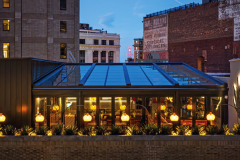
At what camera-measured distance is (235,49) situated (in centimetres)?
4166

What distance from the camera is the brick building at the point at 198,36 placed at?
4294cm

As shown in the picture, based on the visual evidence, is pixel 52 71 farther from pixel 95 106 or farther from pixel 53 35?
pixel 53 35

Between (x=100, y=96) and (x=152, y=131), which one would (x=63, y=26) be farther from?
(x=152, y=131)

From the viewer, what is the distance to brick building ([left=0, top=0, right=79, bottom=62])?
24.6m

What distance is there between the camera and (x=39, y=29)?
25172mm

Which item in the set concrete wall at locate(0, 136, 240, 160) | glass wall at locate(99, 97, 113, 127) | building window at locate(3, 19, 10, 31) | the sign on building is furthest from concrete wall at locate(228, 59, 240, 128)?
the sign on building

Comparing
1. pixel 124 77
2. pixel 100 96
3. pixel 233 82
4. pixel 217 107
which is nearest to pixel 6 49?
pixel 124 77

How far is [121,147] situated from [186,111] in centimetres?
534

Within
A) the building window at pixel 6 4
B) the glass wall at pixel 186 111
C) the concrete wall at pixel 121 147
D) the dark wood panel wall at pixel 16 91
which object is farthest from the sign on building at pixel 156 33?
the concrete wall at pixel 121 147

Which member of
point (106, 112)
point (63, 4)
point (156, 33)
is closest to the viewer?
point (106, 112)

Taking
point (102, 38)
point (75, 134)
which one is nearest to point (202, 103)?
point (75, 134)

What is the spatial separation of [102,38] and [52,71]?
6616 centimetres

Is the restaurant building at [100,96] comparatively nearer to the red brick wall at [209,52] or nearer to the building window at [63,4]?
the building window at [63,4]

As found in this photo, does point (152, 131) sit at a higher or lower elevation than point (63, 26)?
lower
